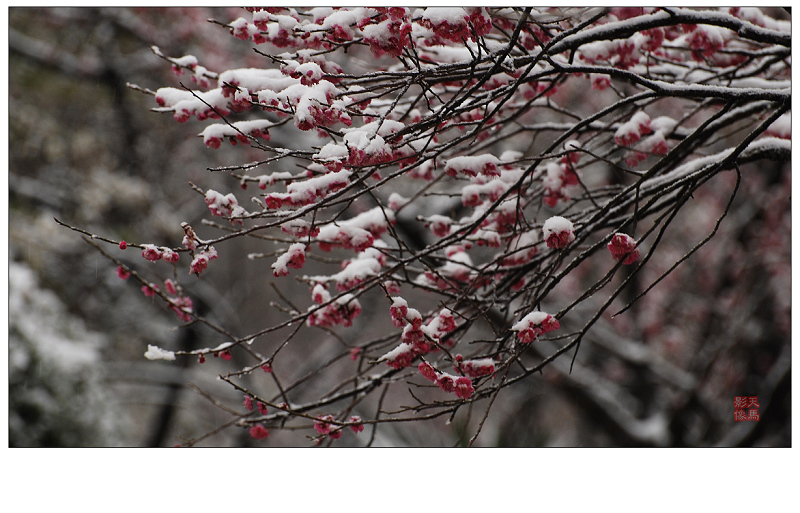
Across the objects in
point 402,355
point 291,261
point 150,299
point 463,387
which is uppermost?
point 150,299

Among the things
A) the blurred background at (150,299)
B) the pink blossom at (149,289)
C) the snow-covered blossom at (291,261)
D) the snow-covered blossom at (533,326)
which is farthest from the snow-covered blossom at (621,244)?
the blurred background at (150,299)

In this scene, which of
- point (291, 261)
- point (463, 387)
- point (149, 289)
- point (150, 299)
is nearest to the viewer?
point (463, 387)

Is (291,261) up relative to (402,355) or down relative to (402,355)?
up

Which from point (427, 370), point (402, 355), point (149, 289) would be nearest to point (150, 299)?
point (149, 289)

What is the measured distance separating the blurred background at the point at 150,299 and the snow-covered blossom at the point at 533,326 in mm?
1785

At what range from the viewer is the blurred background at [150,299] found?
308 cm

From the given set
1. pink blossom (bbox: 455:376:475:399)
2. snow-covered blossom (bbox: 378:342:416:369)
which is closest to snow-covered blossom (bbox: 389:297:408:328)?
snow-covered blossom (bbox: 378:342:416:369)

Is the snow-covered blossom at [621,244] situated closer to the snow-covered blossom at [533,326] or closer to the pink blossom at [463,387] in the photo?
the snow-covered blossom at [533,326]

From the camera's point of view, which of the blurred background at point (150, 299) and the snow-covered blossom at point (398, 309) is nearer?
the snow-covered blossom at point (398, 309)

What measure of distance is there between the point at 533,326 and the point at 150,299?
3.68 meters

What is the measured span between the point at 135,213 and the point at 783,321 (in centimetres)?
446

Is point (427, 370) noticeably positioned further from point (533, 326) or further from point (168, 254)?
point (168, 254)

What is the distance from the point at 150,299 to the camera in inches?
165
